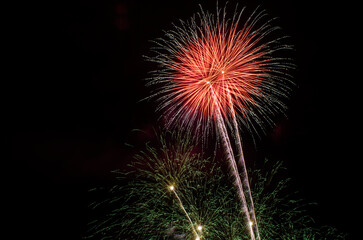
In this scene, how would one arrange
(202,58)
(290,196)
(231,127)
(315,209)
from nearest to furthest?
(202,58), (231,127), (290,196), (315,209)

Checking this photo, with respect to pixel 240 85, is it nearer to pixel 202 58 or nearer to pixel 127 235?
pixel 202 58

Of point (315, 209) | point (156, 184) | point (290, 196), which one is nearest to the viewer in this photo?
point (156, 184)

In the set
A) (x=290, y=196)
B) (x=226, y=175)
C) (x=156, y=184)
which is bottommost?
(x=290, y=196)

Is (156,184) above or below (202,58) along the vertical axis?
below

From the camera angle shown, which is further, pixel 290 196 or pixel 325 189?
pixel 325 189

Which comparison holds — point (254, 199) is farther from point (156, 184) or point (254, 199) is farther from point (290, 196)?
point (156, 184)

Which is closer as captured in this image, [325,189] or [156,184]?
[156,184]

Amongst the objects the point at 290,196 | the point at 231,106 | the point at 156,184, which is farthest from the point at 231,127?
the point at 290,196

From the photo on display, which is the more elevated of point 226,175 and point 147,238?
point 226,175

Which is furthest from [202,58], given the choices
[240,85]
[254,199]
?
[254,199]
